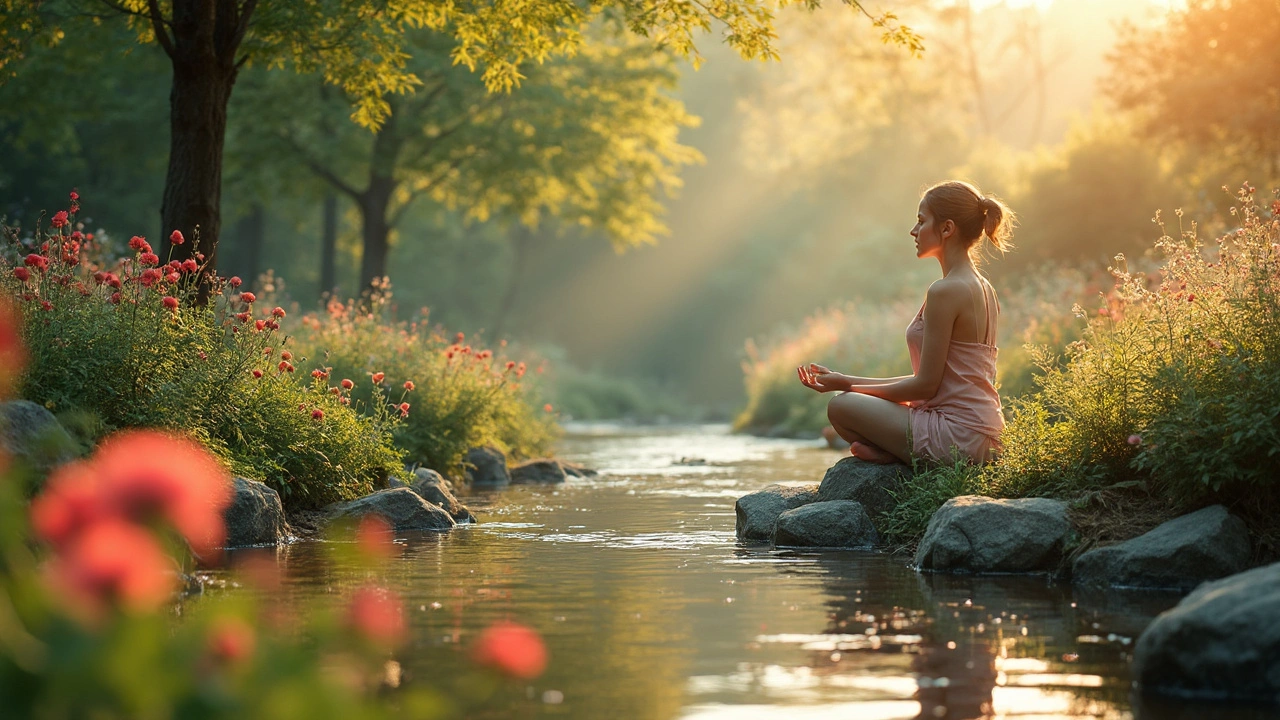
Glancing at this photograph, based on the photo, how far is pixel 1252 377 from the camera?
7.00 m

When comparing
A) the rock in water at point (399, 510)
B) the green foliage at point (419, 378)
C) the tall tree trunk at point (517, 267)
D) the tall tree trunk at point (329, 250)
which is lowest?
the rock in water at point (399, 510)

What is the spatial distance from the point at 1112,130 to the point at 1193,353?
973 inches

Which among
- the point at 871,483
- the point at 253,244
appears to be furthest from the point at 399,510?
the point at 253,244

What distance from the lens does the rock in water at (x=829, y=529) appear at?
8.99m

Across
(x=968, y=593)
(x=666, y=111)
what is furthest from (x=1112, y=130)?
(x=968, y=593)

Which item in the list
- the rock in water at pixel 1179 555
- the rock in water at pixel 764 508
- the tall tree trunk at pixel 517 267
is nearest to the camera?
the rock in water at pixel 1179 555

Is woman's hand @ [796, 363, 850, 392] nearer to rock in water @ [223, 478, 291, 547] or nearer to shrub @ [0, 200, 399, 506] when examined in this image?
shrub @ [0, 200, 399, 506]

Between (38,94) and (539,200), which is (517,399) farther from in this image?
(38,94)

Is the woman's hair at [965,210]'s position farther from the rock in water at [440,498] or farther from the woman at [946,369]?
the rock in water at [440,498]

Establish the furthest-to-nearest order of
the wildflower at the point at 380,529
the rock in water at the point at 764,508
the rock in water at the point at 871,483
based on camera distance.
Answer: the rock in water at the point at 764,508
the rock in water at the point at 871,483
the wildflower at the point at 380,529

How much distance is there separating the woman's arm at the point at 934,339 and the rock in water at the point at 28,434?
15.5ft

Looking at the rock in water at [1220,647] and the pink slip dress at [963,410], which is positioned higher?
the pink slip dress at [963,410]

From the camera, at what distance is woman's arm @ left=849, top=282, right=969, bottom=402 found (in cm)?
865

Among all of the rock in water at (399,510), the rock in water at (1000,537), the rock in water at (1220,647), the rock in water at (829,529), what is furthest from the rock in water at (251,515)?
the rock in water at (1220,647)
